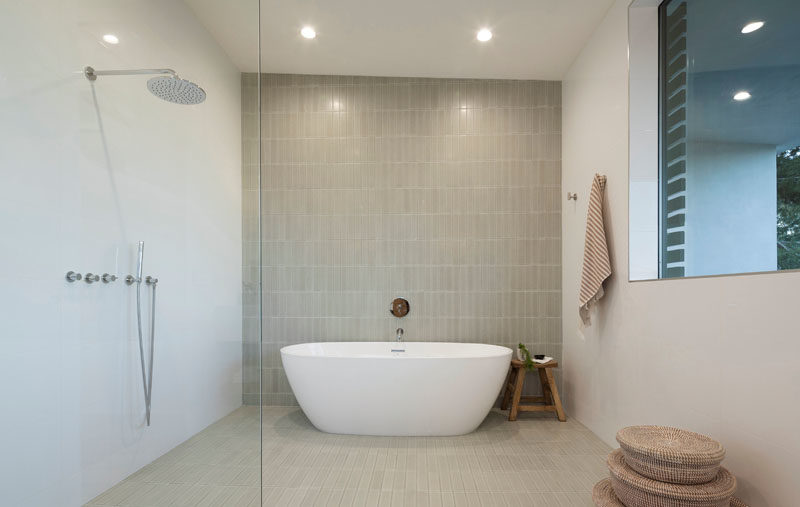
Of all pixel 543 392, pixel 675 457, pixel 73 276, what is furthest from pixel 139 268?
pixel 543 392

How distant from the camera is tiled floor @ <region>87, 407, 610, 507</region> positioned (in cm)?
144

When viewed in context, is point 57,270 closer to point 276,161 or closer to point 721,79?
point 721,79

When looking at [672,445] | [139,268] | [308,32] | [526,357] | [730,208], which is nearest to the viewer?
[139,268]

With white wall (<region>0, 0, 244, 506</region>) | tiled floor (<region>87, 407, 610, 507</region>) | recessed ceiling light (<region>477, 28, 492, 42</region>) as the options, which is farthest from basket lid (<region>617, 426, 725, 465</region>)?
recessed ceiling light (<region>477, 28, 492, 42</region>)

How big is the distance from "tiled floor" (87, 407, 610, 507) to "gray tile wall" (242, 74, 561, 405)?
82 cm

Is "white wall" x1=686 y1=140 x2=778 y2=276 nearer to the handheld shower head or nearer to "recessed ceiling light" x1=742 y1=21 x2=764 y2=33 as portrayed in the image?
"recessed ceiling light" x1=742 y1=21 x2=764 y2=33

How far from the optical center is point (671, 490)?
1761 mm

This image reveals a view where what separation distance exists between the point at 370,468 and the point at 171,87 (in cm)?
222

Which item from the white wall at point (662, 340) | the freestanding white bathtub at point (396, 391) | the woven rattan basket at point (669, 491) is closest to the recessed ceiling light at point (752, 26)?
the white wall at point (662, 340)

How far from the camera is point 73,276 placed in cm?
122

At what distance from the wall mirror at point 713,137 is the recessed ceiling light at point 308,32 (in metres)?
2.09

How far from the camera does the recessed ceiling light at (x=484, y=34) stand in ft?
11.4

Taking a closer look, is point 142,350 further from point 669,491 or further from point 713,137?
point 713,137

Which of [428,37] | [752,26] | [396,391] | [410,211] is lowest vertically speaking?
[396,391]
